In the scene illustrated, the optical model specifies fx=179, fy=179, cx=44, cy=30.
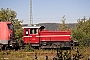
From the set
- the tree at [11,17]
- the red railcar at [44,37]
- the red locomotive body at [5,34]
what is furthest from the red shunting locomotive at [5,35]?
the tree at [11,17]

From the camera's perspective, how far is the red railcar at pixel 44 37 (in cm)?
1914

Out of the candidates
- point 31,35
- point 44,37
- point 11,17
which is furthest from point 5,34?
point 11,17

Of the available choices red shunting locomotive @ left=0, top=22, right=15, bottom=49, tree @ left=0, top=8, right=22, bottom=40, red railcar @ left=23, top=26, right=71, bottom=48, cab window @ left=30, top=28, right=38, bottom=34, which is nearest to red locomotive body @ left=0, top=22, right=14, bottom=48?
red shunting locomotive @ left=0, top=22, right=15, bottom=49

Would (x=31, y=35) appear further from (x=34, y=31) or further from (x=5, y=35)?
(x=5, y=35)

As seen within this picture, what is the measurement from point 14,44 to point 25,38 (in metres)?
1.33

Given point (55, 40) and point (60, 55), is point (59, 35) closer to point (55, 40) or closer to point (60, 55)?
point (55, 40)

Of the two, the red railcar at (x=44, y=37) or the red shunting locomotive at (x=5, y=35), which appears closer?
the red shunting locomotive at (x=5, y=35)

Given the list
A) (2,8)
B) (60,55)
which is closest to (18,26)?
(2,8)

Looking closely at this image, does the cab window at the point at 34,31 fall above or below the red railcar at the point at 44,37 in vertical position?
above

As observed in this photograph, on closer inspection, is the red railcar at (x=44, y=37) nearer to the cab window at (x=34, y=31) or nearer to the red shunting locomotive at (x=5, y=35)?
the cab window at (x=34, y=31)

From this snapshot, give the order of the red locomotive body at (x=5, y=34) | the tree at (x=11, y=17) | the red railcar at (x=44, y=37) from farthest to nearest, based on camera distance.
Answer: the tree at (x=11, y=17) < the red railcar at (x=44, y=37) < the red locomotive body at (x=5, y=34)

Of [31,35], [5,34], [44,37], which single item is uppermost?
[5,34]

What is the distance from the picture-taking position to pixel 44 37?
1930 cm

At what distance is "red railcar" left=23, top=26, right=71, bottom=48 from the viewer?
1914 cm
